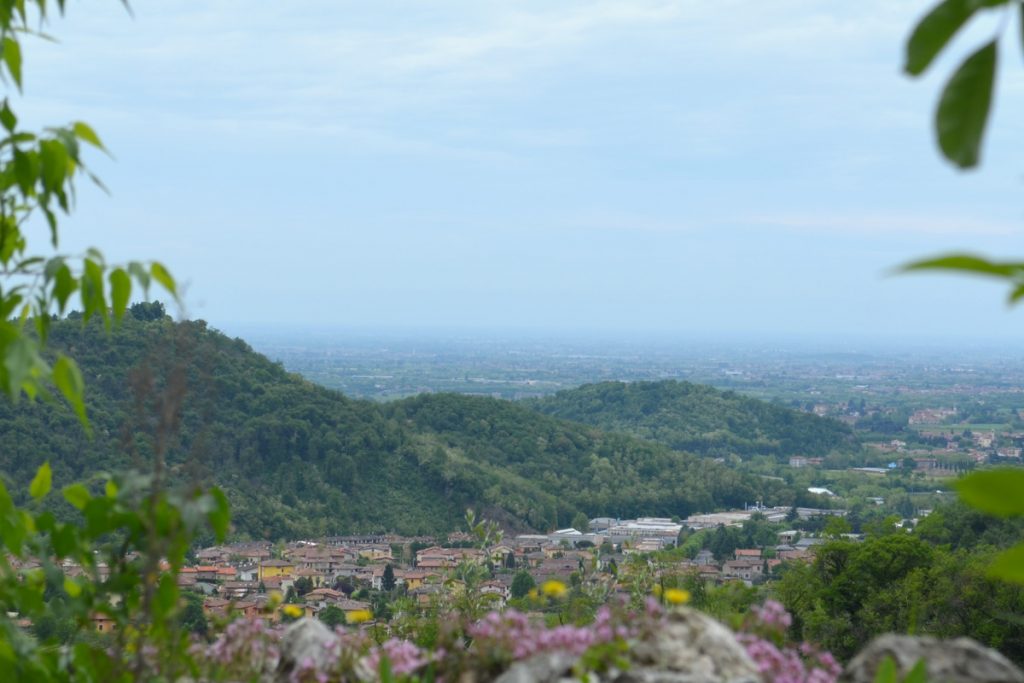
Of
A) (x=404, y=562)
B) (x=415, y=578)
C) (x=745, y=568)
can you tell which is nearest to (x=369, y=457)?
(x=404, y=562)

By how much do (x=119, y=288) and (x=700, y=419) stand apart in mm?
65326

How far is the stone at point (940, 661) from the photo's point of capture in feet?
5.58

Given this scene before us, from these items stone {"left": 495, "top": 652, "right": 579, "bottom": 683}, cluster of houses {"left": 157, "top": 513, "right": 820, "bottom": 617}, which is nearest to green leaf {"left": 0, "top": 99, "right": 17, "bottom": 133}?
stone {"left": 495, "top": 652, "right": 579, "bottom": 683}

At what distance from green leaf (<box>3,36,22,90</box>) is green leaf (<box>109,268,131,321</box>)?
32 cm

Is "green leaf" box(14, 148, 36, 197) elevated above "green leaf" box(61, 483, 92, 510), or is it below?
above

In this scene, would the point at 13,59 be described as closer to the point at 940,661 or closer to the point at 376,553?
the point at 940,661

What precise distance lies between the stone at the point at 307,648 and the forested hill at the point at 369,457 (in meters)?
17.4

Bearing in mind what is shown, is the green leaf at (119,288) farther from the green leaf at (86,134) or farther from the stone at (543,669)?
the stone at (543,669)

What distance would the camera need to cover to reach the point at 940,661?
69.2 inches

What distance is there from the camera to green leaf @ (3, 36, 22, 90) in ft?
5.45

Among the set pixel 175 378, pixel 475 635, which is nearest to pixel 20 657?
pixel 175 378

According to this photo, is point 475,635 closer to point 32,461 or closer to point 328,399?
point 32,461

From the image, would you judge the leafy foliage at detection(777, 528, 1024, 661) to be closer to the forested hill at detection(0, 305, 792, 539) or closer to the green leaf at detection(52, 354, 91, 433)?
the green leaf at detection(52, 354, 91, 433)

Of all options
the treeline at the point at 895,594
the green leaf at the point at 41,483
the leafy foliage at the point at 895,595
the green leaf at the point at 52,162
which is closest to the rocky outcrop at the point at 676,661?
the green leaf at the point at 41,483
